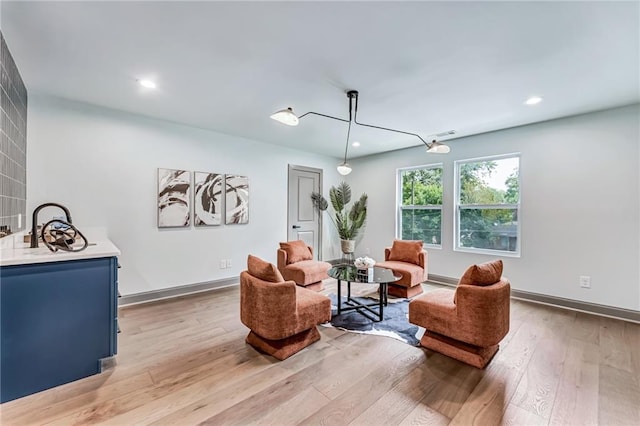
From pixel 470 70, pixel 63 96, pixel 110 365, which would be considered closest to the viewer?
pixel 110 365

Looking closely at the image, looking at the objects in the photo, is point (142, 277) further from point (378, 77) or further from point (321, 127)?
point (378, 77)

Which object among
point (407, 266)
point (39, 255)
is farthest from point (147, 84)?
point (407, 266)

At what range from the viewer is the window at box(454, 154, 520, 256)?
4.07 metres

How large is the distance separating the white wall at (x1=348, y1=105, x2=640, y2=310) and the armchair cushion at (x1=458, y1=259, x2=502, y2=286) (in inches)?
82.8

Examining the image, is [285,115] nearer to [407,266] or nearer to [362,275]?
[362,275]

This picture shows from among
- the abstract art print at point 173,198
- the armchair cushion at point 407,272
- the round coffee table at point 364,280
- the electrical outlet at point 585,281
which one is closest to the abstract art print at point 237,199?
the abstract art print at point 173,198

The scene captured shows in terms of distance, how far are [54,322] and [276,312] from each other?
5.08 feet

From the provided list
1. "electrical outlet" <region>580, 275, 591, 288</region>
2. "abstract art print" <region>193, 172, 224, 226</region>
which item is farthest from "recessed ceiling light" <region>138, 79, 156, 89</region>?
"electrical outlet" <region>580, 275, 591, 288</region>

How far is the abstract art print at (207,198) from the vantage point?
4121 mm

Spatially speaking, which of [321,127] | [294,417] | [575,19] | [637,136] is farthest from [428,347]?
[637,136]

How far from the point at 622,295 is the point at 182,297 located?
18.2ft

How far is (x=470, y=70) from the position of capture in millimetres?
2402

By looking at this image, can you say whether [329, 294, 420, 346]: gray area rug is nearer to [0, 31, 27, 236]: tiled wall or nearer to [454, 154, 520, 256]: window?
[454, 154, 520, 256]: window

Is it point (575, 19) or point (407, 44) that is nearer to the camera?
point (575, 19)
